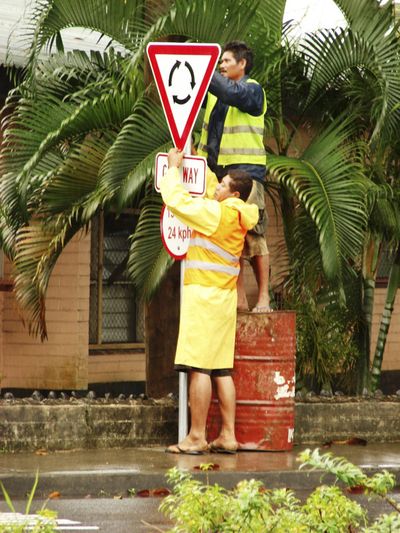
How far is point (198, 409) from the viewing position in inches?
398

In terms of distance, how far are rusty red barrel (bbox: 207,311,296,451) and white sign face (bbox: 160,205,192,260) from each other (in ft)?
2.13

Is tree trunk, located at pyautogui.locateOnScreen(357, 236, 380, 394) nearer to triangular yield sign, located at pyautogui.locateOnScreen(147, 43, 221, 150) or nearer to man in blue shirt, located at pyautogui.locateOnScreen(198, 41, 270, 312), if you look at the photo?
man in blue shirt, located at pyautogui.locateOnScreen(198, 41, 270, 312)

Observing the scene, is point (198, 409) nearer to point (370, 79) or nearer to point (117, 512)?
point (117, 512)

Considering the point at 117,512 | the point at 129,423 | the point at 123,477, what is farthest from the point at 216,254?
the point at 117,512

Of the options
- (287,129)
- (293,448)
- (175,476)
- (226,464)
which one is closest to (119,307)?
(287,129)

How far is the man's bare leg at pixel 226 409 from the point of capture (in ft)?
33.7

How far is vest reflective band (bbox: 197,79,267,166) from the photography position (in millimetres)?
10297

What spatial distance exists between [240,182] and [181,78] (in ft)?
2.42

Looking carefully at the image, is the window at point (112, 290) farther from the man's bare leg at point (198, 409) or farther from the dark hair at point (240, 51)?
the man's bare leg at point (198, 409)

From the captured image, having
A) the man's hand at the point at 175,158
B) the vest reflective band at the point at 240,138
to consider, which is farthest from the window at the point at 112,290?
the man's hand at the point at 175,158

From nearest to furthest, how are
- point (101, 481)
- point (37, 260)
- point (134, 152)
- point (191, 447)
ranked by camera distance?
point (101, 481) → point (191, 447) → point (134, 152) → point (37, 260)

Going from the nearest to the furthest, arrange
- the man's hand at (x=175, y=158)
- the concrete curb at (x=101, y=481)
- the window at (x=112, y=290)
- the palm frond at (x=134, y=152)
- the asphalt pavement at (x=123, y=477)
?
the asphalt pavement at (x=123, y=477) → the concrete curb at (x=101, y=481) → the man's hand at (x=175, y=158) → the palm frond at (x=134, y=152) → the window at (x=112, y=290)

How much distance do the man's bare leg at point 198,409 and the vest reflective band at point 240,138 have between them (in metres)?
1.39

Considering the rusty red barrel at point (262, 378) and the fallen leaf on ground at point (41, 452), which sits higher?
the rusty red barrel at point (262, 378)
